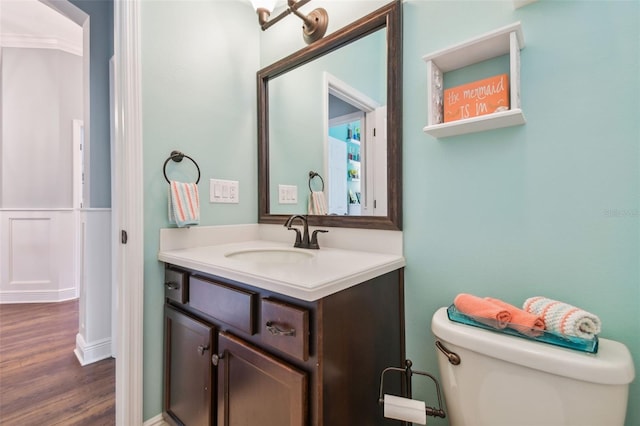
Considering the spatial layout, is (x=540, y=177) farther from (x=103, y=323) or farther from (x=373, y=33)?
(x=103, y=323)

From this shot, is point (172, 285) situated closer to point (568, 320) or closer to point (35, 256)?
point (568, 320)

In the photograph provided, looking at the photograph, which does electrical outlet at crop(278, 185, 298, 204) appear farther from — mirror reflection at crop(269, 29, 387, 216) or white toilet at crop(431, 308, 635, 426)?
white toilet at crop(431, 308, 635, 426)

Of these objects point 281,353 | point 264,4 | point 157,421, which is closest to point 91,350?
point 157,421

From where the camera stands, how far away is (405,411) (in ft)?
2.53

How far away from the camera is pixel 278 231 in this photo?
1.61 meters

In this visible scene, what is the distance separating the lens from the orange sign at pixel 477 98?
2.86 ft

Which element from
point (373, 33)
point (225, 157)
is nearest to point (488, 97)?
point (373, 33)

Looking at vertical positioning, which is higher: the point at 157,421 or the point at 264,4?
the point at 264,4

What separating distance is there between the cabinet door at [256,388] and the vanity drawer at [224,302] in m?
0.07

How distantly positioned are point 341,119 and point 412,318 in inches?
35.7

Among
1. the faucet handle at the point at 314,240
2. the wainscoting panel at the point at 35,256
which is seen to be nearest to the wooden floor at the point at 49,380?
the wainscoting panel at the point at 35,256

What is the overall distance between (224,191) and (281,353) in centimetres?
99

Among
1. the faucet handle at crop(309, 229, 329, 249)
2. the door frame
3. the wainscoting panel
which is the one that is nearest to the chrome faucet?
the faucet handle at crop(309, 229, 329, 249)

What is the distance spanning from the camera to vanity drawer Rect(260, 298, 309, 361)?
730 millimetres
